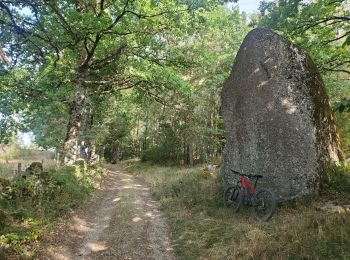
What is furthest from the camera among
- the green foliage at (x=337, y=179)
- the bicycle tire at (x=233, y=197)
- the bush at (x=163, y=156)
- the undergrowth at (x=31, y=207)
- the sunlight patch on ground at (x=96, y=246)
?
the bush at (x=163, y=156)

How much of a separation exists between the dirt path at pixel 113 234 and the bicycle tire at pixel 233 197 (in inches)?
92.7

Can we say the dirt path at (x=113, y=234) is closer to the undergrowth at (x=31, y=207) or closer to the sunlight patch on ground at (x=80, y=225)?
the sunlight patch on ground at (x=80, y=225)

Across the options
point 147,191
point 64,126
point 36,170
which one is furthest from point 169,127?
point 36,170

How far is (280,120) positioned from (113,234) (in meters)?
6.28

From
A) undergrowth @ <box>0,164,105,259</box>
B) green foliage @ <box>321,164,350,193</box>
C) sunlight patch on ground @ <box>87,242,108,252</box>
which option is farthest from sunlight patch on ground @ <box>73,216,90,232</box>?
green foliage @ <box>321,164,350,193</box>

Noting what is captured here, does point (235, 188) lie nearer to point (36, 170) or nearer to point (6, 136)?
point (36, 170)

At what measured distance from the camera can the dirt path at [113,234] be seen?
776 cm

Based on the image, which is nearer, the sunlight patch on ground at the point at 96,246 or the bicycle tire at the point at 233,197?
the sunlight patch on ground at the point at 96,246

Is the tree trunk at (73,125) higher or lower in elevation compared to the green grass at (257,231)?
higher

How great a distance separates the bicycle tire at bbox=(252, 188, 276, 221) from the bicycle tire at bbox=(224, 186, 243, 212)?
79 centimetres

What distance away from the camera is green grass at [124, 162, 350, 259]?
6.09 meters

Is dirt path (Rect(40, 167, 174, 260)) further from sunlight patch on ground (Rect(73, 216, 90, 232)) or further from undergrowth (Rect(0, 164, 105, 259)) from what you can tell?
undergrowth (Rect(0, 164, 105, 259))

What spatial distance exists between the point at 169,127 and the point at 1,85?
16.9m

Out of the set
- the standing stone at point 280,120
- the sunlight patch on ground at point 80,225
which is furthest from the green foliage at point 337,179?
the sunlight patch on ground at point 80,225
